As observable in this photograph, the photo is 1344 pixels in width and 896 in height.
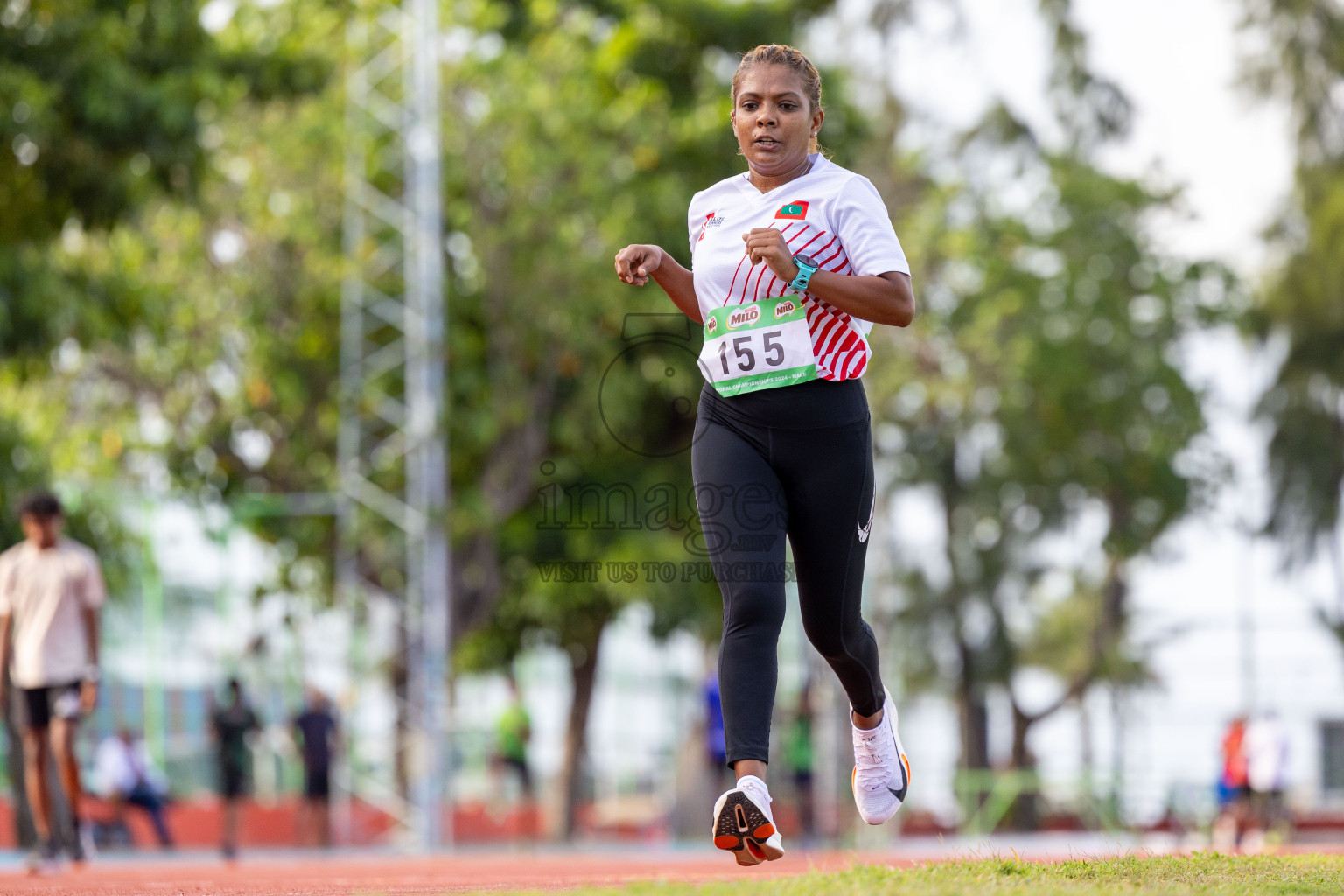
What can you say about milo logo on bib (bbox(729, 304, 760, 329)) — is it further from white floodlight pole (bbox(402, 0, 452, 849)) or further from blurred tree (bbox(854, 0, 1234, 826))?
blurred tree (bbox(854, 0, 1234, 826))

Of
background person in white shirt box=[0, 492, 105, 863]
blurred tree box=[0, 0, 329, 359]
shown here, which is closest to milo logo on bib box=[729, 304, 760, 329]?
background person in white shirt box=[0, 492, 105, 863]

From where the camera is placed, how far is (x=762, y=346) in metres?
4.36

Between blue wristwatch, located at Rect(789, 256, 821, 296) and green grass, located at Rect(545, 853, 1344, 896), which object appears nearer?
green grass, located at Rect(545, 853, 1344, 896)

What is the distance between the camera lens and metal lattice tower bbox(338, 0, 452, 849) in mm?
19031

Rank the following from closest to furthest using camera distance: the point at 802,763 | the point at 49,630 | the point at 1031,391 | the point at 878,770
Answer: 1. the point at 878,770
2. the point at 49,630
3. the point at 802,763
4. the point at 1031,391

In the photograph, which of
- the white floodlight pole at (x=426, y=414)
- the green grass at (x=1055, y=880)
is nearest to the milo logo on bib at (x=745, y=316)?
the green grass at (x=1055, y=880)

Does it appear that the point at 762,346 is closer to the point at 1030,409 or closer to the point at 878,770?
the point at 878,770

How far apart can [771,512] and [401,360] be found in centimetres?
1652

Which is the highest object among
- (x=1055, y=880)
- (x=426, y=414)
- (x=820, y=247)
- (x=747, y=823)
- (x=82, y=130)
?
(x=82, y=130)

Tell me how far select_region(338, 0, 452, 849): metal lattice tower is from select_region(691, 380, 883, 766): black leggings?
1450cm

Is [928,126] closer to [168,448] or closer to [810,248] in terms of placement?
[168,448]

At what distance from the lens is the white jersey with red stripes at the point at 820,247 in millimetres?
4309
